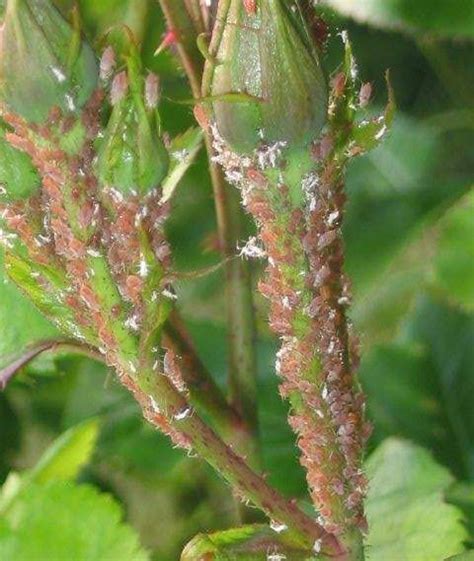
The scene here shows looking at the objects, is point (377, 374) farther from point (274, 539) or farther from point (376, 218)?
point (274, 539)

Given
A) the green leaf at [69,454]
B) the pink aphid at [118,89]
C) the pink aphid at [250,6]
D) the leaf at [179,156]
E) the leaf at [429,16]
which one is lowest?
the green leaf at [69,454]

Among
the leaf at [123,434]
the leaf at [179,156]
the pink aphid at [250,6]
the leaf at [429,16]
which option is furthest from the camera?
the leaf at [123,434]

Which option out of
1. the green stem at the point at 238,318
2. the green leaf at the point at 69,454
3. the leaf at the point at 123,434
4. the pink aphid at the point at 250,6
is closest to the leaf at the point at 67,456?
the green leaf at the point at 69,454

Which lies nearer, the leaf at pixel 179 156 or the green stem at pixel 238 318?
the leaf at pixel 179 156

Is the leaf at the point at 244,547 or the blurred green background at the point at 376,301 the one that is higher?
the leaf at the point at 244,547

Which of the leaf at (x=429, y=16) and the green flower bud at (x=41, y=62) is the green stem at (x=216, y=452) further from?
the leaf at (x=429, y=16)
